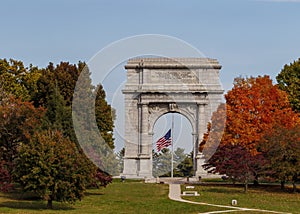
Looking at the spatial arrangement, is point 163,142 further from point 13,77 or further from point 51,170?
point 51,170

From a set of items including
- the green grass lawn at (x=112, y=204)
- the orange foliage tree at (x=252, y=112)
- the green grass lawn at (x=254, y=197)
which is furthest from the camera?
the orange foliage tree at (x=252, y=112)

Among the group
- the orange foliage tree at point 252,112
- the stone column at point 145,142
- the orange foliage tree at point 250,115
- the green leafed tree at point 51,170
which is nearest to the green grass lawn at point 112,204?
the green leafed tree at point 51,170

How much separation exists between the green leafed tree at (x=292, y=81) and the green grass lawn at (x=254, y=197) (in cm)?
1451

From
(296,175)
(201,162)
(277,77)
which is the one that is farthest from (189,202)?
(277,77)

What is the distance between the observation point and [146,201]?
39.8 metres

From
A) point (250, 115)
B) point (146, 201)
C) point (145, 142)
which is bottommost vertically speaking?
point (146, 201)

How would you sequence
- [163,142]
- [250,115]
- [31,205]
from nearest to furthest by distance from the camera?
[31,205] < [250,115] < [163,142]

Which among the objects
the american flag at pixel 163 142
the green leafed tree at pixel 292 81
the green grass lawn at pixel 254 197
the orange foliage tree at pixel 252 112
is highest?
the green leafed tree at pixel 292 81

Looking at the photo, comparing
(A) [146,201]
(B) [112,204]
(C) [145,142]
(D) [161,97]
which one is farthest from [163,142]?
(B) [112,204]

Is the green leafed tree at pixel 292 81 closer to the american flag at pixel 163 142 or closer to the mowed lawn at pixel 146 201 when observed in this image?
the american flag at pixel 163 142

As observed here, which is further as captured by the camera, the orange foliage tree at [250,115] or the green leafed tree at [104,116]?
the green leafed tree at [104,116]

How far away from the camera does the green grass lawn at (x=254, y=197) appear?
37656mm

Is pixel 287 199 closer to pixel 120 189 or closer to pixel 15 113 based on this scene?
pixel 120 189

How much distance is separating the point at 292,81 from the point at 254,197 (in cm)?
2543
